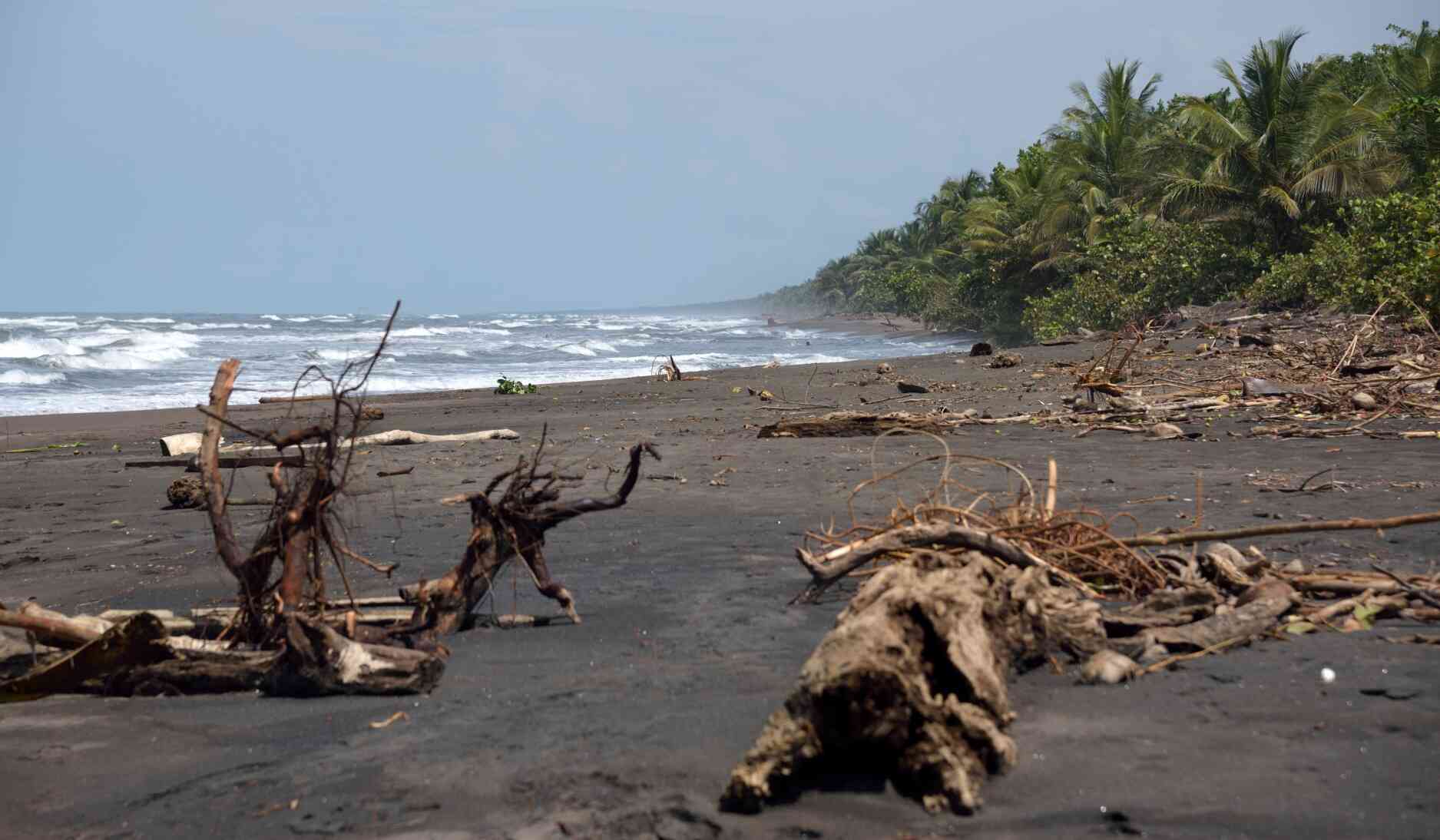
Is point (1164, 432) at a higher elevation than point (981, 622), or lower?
lower

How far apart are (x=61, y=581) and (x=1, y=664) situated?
2.34 meters

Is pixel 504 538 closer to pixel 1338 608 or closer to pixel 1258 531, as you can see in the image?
pixel 1258 531

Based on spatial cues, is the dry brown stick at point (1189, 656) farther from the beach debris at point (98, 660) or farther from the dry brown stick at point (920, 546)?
the beach debris at point (98, 660)

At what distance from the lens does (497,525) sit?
14.3ft

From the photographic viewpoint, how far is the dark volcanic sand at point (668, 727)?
110 inches

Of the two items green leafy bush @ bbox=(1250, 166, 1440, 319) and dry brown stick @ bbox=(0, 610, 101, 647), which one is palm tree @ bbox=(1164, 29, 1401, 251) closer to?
green leafy bush @ bbox=(1250, 166, 1440, 319)

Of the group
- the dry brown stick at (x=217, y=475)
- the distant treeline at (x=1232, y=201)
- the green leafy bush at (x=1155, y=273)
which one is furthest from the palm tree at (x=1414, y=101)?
the dry brown stick at (x=217, y=475)

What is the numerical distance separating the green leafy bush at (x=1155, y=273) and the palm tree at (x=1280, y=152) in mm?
969

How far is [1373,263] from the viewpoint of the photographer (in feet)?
57.6

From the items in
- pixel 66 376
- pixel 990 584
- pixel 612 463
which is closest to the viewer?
pixel 990 584

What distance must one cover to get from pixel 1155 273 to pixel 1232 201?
7.95ft

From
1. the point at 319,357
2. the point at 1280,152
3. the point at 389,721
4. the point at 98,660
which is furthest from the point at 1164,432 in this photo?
the point at 1280,152

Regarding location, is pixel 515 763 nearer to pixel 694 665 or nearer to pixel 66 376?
pixel 694 665

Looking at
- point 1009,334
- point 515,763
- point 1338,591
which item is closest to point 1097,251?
point 1009,334
